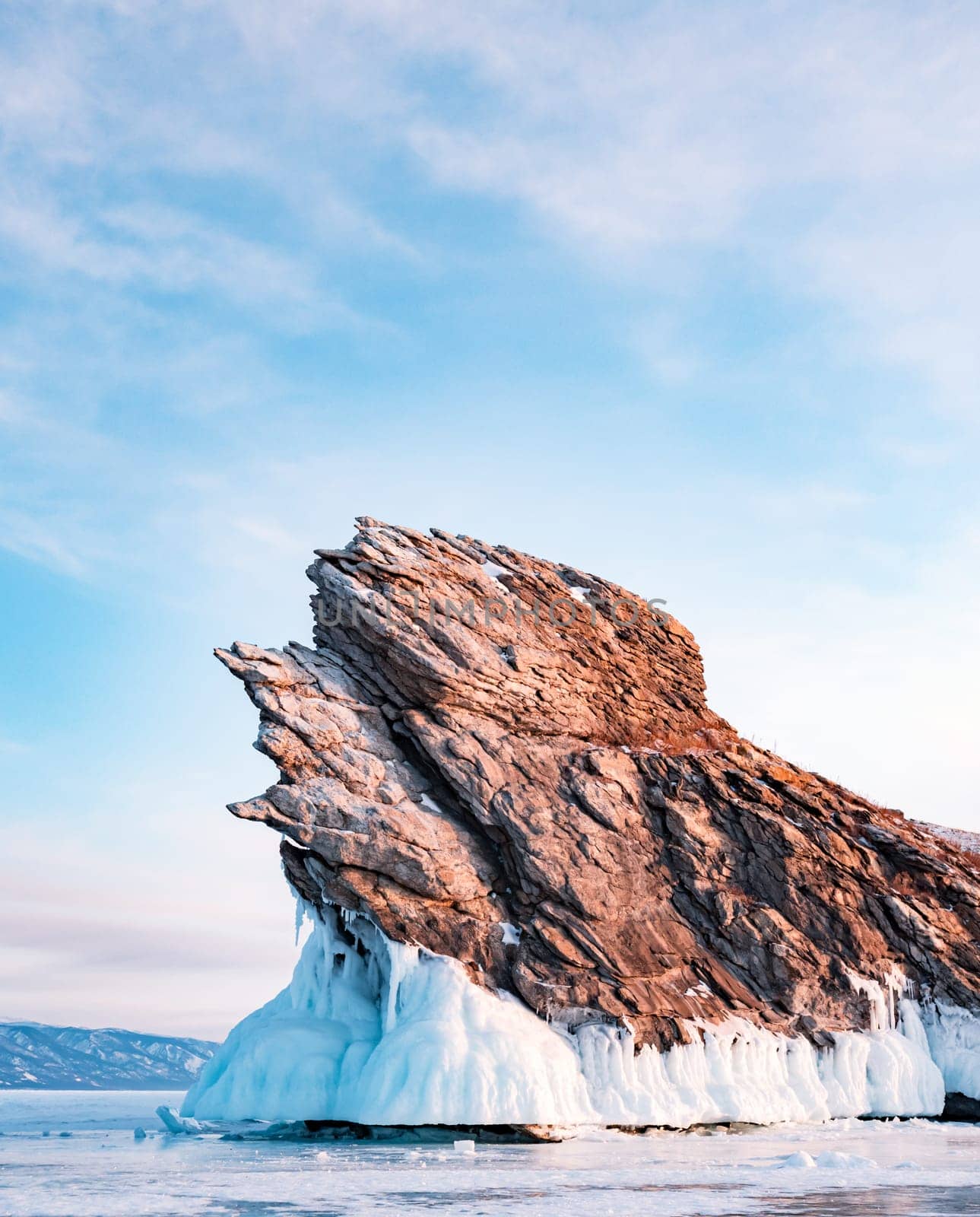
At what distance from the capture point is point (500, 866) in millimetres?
35719

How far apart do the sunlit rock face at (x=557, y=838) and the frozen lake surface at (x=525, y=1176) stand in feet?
17.0

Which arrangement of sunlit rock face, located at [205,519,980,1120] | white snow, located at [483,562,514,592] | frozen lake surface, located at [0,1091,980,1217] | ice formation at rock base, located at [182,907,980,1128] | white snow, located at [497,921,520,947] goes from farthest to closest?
white snow, located at [483,562,514,592], white snow, located at [497,921,520,947], sunlit rock face, located at [205,519,980,1120], ice formation at rock base, located at [182,907,980,1128], frozen lake surface, located at [0,1091,980,1217]

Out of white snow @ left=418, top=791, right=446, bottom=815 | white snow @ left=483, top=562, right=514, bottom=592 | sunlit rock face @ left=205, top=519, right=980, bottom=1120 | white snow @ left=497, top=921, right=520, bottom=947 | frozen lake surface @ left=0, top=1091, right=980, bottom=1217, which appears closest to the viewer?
frozen lake surface @ left=0, top=1091, right=980, bottom=1217

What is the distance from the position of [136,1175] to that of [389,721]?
60.2 ft

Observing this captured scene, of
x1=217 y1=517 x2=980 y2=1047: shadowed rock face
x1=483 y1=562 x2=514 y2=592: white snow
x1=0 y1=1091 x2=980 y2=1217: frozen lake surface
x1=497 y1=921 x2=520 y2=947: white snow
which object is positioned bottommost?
x1=0 y1=1091 x2=980 y2=1217: frozen lake surface

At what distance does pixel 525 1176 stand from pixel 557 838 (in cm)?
1603

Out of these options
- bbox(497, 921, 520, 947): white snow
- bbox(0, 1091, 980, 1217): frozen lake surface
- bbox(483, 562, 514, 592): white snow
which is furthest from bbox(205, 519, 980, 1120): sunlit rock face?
bbox(0, 1091, 980, 1217): frozen lake surface

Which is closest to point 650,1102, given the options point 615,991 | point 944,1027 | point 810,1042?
point 615,991

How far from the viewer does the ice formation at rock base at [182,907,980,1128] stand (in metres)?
29.8

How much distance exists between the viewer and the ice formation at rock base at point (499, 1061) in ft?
97.6

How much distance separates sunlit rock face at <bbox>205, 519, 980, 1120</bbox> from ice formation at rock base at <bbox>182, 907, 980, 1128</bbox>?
0.72 m

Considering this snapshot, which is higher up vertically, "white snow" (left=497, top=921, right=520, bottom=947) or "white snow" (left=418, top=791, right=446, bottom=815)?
"white snow" (left=418, top=791, right=446, bottom=815)

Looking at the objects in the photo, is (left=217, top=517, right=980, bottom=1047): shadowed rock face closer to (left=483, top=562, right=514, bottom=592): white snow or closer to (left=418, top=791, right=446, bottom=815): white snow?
(left=418, top=791, right=446, bottom=815): white snow

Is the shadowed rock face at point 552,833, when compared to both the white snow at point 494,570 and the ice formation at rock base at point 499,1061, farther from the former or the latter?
the ice formation at rock base at point 499,1061
